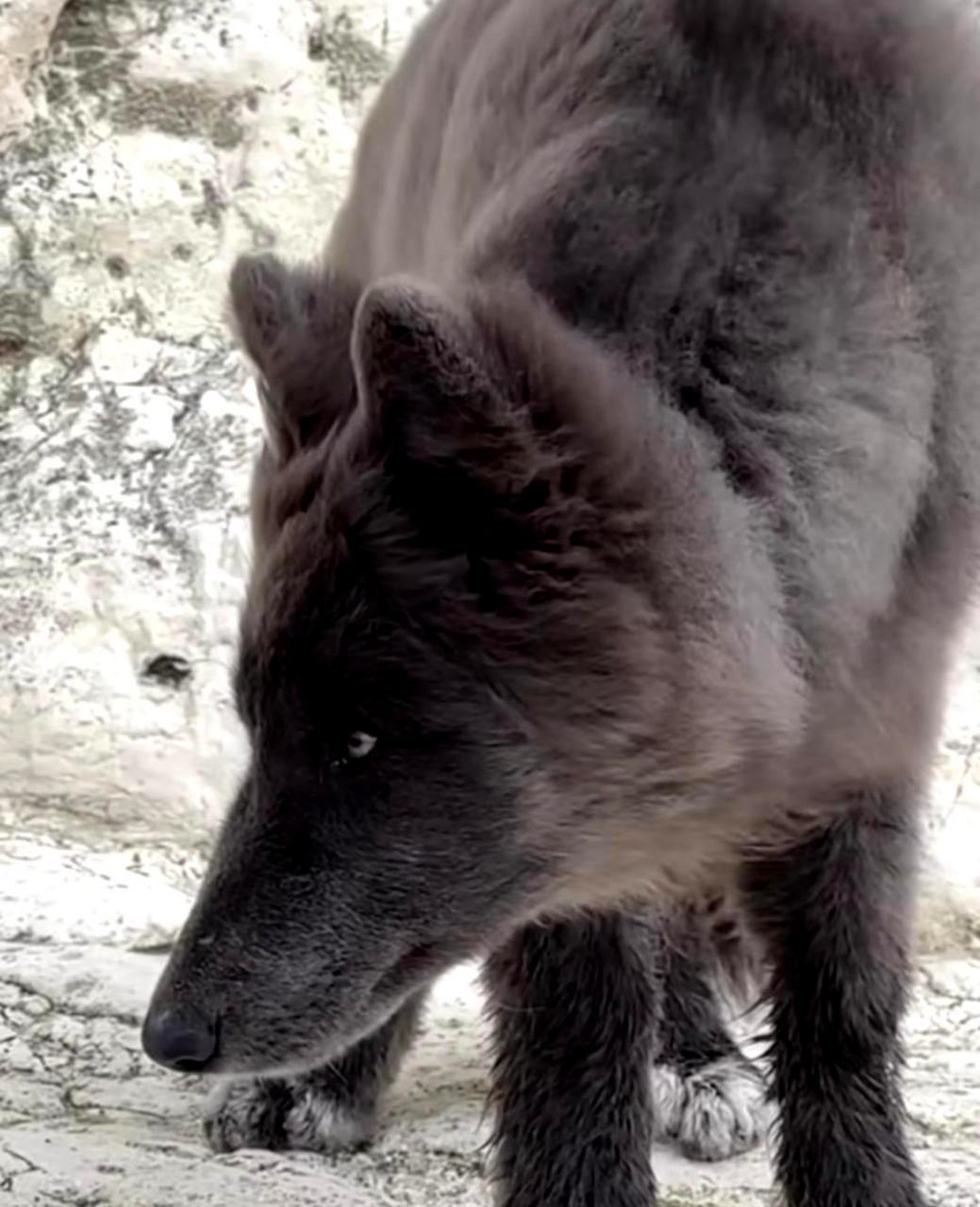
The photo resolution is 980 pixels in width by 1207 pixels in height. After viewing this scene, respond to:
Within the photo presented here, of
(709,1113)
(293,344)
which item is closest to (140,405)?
(709,1113)

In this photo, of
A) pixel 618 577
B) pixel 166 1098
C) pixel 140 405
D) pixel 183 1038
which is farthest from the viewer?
pixel 140 405

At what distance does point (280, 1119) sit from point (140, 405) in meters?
1.93

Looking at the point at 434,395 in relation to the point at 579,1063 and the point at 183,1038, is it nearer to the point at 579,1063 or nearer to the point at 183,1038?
the point at 183,1038

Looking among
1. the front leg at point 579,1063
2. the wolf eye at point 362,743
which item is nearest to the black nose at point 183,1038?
the wolf eye at point 362,743

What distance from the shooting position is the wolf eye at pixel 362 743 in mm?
2385

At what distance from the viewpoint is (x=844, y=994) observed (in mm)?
2877

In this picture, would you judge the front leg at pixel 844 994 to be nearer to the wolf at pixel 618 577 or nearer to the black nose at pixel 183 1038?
the wolf at pixel 618 577

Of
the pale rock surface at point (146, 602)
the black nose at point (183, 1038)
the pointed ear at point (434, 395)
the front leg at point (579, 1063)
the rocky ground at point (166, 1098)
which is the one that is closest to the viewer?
the pointed ear at point (434, 395)

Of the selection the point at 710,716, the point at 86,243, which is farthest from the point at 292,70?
the point at 710,716

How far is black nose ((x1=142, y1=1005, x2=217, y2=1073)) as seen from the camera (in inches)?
96.4

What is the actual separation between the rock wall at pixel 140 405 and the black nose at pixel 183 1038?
158 cm

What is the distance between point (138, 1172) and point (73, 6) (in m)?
2.95

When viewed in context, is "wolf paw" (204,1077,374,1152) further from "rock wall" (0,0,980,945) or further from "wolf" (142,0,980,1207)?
"rock wall" (0,0,980,945)

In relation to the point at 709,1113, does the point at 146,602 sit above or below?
below
